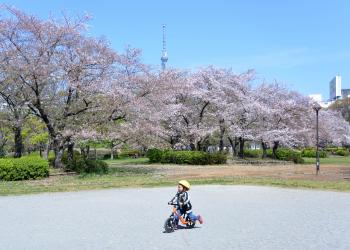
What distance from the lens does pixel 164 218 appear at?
8.95m

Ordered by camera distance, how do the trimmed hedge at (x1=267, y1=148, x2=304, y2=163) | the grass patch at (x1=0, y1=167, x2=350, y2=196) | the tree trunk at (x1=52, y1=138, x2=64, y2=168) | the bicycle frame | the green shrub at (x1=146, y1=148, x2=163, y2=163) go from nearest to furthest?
the bicycle frame
the grass patch at (x1=0, y1=167, x2=350, y2=196)
the tree trunk at (x1=52, y1=138, x2=64, y2=168)
the green shrub at (x1=146, y1=148, x2=163, y2=163)
the trimmed hedge at (x1=267, y1=148, x2=304, y2=163)

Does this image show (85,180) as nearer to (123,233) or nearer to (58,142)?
(58,142)

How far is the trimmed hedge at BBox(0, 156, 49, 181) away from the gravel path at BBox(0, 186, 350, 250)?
4.65m

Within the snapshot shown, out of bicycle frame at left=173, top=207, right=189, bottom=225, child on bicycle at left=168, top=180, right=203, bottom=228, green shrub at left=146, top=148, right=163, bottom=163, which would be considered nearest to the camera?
bicycle frame at left=173, top=207, right=189, bottom=225

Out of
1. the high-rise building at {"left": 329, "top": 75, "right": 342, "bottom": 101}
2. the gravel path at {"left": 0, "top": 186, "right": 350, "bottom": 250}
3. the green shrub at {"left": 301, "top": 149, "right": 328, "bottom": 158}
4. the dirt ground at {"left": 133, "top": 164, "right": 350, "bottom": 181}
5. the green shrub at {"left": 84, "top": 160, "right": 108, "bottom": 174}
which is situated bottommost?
the gravel path at {"left": 0, "top": 186, "right": 350, "bottom": 250}

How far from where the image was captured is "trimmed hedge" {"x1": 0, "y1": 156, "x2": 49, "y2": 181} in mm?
17234

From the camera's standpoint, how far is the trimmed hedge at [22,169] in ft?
56.5

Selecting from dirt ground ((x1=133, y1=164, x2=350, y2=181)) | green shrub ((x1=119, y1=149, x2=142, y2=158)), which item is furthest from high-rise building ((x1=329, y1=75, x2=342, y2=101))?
dirt ground ((x1=133, y1=164, x2=350, y2=181))

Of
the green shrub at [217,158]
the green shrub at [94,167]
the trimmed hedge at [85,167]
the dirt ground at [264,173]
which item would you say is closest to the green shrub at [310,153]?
the green shrub at [217,158]

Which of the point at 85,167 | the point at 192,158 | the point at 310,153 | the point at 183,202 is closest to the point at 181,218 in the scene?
the point at 183,202

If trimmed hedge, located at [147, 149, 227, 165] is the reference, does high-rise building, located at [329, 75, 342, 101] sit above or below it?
above

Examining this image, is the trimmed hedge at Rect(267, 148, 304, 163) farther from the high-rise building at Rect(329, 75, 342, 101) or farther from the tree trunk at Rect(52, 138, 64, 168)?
the high-rise building at Rect(329, 75, 342, 101)

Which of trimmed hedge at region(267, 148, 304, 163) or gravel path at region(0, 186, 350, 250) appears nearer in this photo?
gravel path at region(0, 186, 350, 250)

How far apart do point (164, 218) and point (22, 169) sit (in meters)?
10.4
